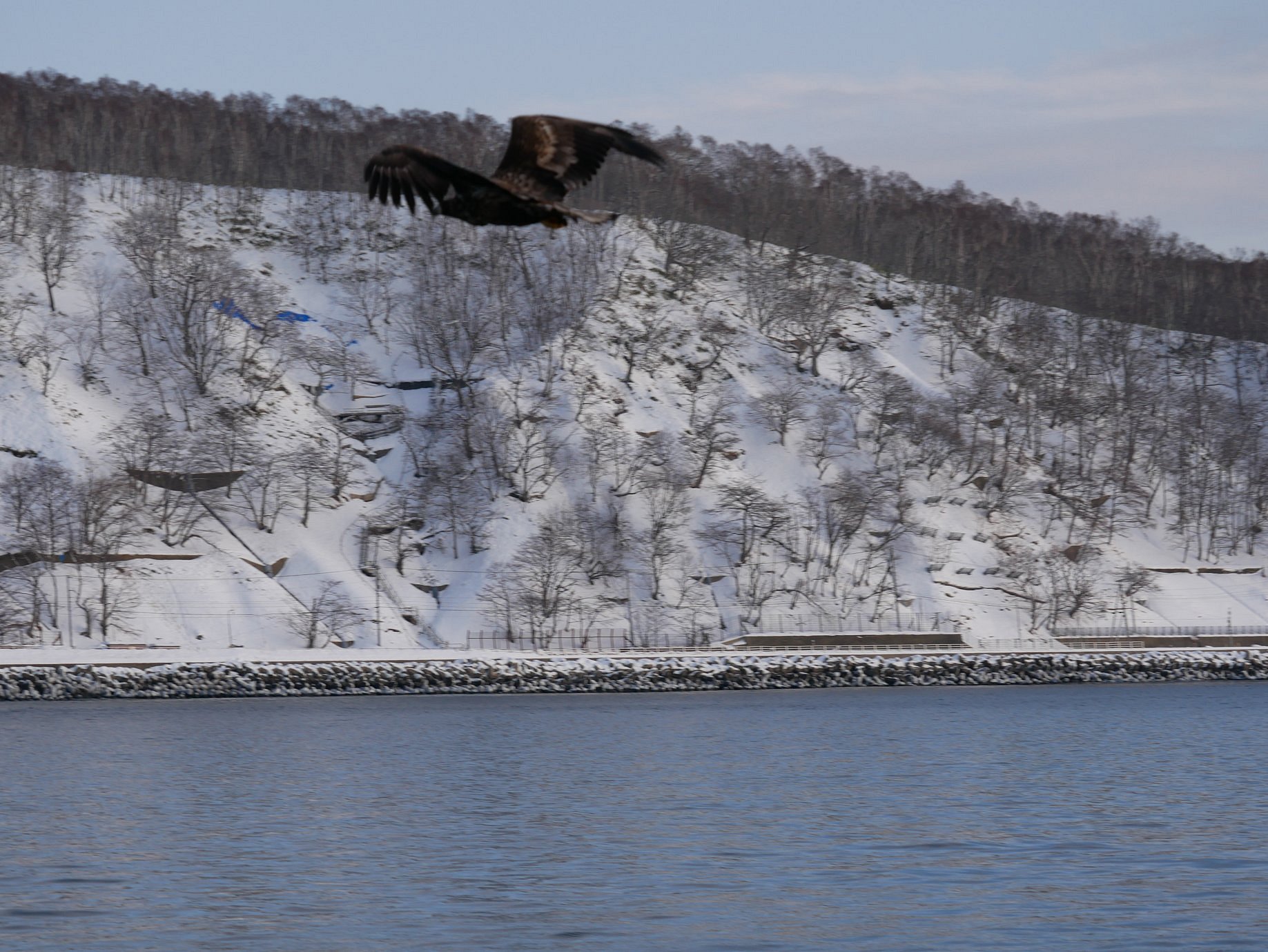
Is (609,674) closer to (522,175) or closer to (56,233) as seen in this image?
(56,233)

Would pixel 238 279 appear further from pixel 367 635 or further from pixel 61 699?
pixel 61 699

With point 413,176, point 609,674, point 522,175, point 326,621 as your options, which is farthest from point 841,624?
point 413,176

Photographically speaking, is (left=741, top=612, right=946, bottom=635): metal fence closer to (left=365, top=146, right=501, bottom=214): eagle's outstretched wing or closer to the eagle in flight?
the eagle in flight

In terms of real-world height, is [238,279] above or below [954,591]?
above

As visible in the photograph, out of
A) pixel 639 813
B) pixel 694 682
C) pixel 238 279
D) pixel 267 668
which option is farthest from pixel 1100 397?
pixel 639 813

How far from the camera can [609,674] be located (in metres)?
81.1

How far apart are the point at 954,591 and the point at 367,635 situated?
3690 cm

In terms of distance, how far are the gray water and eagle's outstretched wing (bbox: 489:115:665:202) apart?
9.50m

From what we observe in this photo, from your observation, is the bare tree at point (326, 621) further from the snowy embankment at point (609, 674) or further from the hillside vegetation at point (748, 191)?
the hillside vegetation at point (748, 191)

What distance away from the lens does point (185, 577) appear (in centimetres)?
8488

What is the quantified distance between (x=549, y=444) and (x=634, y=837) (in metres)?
73.4

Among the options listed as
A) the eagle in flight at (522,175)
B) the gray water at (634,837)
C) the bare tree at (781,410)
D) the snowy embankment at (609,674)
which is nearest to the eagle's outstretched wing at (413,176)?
the eagle in flight at (522,175)

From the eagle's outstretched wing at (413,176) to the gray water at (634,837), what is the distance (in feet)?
31.7

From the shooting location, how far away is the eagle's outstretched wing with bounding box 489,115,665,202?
50.6 feet
